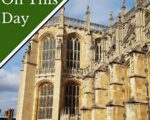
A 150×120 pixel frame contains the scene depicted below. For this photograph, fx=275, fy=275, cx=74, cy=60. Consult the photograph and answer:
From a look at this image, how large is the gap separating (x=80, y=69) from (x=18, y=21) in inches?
1247

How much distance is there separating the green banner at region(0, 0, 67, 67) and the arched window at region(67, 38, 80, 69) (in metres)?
31.3

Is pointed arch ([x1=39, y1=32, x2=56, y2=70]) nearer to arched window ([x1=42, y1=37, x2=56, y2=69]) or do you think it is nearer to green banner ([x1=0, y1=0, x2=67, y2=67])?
arched window ([x1=42, y1=37, x2=56, y2=69])

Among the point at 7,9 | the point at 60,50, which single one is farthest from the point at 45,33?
the point at 7,9

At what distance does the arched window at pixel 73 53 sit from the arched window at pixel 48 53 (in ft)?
6.88

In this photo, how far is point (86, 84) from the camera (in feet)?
106

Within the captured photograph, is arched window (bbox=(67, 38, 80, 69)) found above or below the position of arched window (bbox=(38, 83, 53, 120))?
above

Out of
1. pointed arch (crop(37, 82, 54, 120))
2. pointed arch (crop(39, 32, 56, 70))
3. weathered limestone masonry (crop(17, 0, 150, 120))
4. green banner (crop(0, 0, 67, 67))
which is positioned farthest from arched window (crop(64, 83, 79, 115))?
green banner (crop(0, 0, 67, 67))

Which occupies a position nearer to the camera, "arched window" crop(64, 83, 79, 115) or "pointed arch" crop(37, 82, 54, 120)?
"pointed arch" crop(37, 82, 54, 120)

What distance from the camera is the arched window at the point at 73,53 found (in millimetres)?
36838

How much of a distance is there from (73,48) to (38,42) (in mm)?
4830

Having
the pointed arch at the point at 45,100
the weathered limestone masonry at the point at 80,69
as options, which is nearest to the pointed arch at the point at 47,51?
the weathered limestone masonry at the point at 80,69

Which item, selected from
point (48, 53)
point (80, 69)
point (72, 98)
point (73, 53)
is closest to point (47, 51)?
point (48, 53)

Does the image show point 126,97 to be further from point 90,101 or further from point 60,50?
point 60,50

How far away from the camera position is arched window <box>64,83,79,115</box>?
34.6 meters
